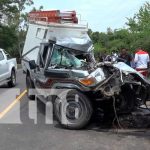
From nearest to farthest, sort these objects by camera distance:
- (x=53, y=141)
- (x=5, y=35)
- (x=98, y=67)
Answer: (x=53, y=141) < (x=98, y=67) < (x=5, y=35)

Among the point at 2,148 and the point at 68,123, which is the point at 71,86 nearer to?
the point at 68,123

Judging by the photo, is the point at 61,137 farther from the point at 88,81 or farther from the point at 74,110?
the point at 88,81

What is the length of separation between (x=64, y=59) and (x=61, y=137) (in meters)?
2.77

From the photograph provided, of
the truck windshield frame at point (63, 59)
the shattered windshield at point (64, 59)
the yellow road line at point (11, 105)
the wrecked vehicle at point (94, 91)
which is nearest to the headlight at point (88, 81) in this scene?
the wrecked vehicle at point (94, 91)

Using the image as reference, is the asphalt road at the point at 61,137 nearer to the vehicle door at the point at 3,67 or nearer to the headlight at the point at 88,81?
the headlight at the point at 88,81

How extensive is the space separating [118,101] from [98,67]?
2.76 ft

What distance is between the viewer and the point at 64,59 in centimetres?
1101

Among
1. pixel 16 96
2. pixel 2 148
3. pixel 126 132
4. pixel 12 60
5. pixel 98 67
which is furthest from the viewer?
pixel 12 60

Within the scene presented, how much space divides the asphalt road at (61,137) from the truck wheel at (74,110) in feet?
0.55

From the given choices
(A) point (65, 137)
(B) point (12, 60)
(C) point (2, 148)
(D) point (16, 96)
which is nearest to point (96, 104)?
(A) point (65, 137)

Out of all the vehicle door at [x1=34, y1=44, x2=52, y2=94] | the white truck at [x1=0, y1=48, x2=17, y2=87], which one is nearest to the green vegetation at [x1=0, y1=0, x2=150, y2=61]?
the white truck at [x1=0, y1=48, x2=17, y2=87]

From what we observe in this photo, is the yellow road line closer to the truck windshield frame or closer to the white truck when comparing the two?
the truck windshield frame

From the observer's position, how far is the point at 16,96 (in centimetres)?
1535

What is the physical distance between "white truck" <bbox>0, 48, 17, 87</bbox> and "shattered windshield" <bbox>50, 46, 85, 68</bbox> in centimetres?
691
